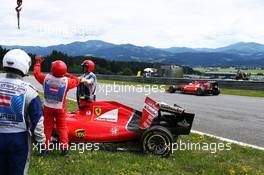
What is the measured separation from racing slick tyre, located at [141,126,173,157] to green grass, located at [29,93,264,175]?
0.18 meters

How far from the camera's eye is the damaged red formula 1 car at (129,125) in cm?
788

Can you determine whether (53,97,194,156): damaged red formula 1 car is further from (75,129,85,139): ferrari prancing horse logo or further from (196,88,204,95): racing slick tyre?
(196,88,204,95): racing slick tyre

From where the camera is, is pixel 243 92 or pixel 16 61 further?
pixel 243 92

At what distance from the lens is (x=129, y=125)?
8.23 metres

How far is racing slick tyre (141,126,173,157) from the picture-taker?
25.7 ft

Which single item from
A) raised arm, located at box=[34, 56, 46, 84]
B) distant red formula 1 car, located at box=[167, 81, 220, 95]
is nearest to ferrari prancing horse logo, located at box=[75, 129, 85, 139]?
raised arm, located at box=[34, 56, 46, 84]

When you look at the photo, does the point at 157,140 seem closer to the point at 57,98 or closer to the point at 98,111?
the point at 98,111

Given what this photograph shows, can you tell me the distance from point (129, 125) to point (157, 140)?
684 mm

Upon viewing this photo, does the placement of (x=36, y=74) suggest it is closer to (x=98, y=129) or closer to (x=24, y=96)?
(x=98, y=129)

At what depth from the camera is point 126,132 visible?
26.5 ft

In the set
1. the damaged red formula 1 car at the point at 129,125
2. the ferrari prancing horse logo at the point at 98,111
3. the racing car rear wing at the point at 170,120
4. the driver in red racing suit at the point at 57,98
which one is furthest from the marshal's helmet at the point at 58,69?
the racing car rear wing at the point at 170,120

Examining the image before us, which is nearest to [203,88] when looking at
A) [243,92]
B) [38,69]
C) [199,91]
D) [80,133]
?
[199,91]

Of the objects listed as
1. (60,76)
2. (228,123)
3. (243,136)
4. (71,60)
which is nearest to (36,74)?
(60,76)

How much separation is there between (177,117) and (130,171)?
2283mm
